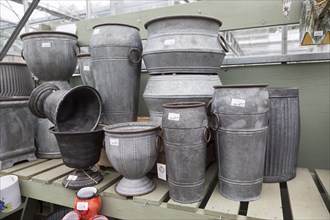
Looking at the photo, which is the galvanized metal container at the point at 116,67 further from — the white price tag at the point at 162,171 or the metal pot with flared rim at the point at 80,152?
the white price tag at the point at 162,171

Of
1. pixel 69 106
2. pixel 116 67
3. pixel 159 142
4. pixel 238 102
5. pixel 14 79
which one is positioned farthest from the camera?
pixel 14 79

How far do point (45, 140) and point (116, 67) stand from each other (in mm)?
820

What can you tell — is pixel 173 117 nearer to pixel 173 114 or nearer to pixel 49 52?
pixel 173 114

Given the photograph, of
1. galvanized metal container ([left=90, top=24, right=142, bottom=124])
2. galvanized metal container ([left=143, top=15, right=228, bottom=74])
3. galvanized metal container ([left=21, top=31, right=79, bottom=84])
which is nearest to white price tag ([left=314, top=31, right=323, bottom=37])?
galvanized metal container ([left=143, top=15, right=228, bottom=74])

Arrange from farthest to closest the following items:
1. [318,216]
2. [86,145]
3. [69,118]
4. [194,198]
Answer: [69,118]
[86,145]
[194,198]
[318,216]

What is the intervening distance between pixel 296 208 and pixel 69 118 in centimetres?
124

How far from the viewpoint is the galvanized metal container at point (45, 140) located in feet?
5.75

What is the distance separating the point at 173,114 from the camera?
3.31 ft

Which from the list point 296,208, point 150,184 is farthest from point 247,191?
point 150,184

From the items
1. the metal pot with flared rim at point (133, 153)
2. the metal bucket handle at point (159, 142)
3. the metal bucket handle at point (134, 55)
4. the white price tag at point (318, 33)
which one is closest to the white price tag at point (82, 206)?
the metal pot with flared rim at point (133, 153)

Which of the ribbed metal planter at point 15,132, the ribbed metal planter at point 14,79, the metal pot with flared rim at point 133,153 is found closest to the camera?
the metal pot with flared rim at point 133,153

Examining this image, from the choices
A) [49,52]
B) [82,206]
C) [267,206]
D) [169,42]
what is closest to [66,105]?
[49,52]

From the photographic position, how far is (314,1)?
107cm

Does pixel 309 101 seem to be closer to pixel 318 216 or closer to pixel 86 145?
pixel 318 216
